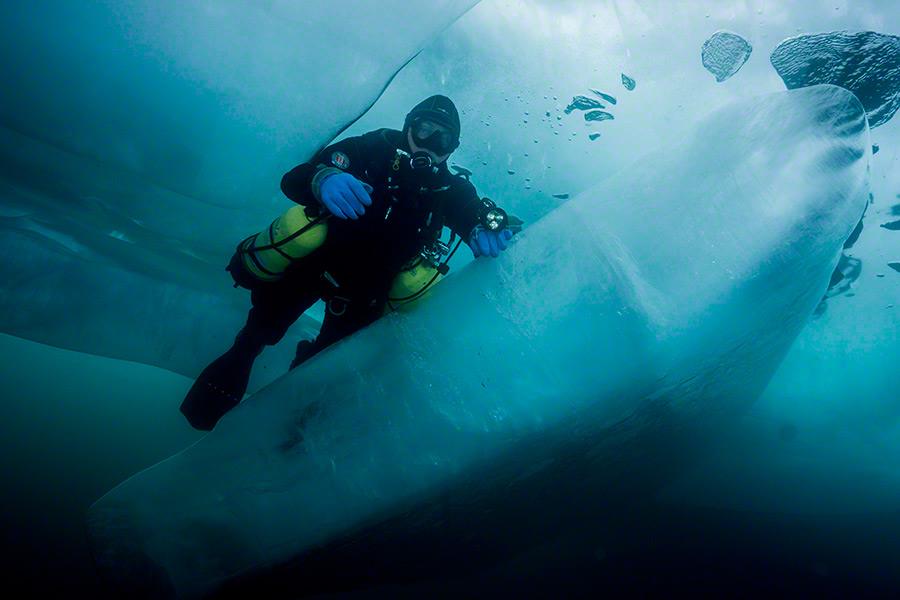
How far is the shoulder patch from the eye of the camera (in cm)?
314

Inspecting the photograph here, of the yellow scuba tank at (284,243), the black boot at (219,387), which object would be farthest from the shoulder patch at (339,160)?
the black boot at (219,387)

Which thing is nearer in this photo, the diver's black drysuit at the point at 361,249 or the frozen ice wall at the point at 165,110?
the diver's black drysuit at the point at 361,249

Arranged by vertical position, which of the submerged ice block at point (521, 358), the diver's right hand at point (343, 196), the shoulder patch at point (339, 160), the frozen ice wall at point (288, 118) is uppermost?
the frozen ice wall at point (288, 118)

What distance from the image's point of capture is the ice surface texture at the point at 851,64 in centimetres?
460

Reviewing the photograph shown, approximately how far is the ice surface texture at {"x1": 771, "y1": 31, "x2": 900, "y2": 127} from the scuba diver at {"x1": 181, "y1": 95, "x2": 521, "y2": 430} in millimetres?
4322

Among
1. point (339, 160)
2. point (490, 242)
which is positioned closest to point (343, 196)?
point (339, 160)

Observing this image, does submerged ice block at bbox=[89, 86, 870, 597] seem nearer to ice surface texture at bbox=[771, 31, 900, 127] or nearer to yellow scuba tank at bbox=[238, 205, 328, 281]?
yellow scuba tank at bbox=[238, 205, 328, 281]

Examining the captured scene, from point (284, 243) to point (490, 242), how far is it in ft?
5.15

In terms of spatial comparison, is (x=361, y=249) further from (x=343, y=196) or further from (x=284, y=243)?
(x=343, y=196)

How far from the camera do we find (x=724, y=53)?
4.93 meters

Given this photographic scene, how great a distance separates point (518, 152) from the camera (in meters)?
6.82

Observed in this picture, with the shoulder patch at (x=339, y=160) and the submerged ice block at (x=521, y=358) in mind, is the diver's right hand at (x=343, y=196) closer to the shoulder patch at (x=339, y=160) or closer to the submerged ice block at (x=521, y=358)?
the shoulder patch at (x=339, y=160)

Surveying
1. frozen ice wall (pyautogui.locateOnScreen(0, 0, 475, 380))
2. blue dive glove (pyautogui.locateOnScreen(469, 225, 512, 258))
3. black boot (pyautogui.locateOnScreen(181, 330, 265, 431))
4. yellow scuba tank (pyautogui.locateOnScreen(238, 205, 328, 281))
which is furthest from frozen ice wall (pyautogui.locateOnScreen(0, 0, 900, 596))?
yellow scuba tank (pyautogui.locateOnScreen(238, 205, 328, 281))

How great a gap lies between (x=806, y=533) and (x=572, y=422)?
26.7ft
